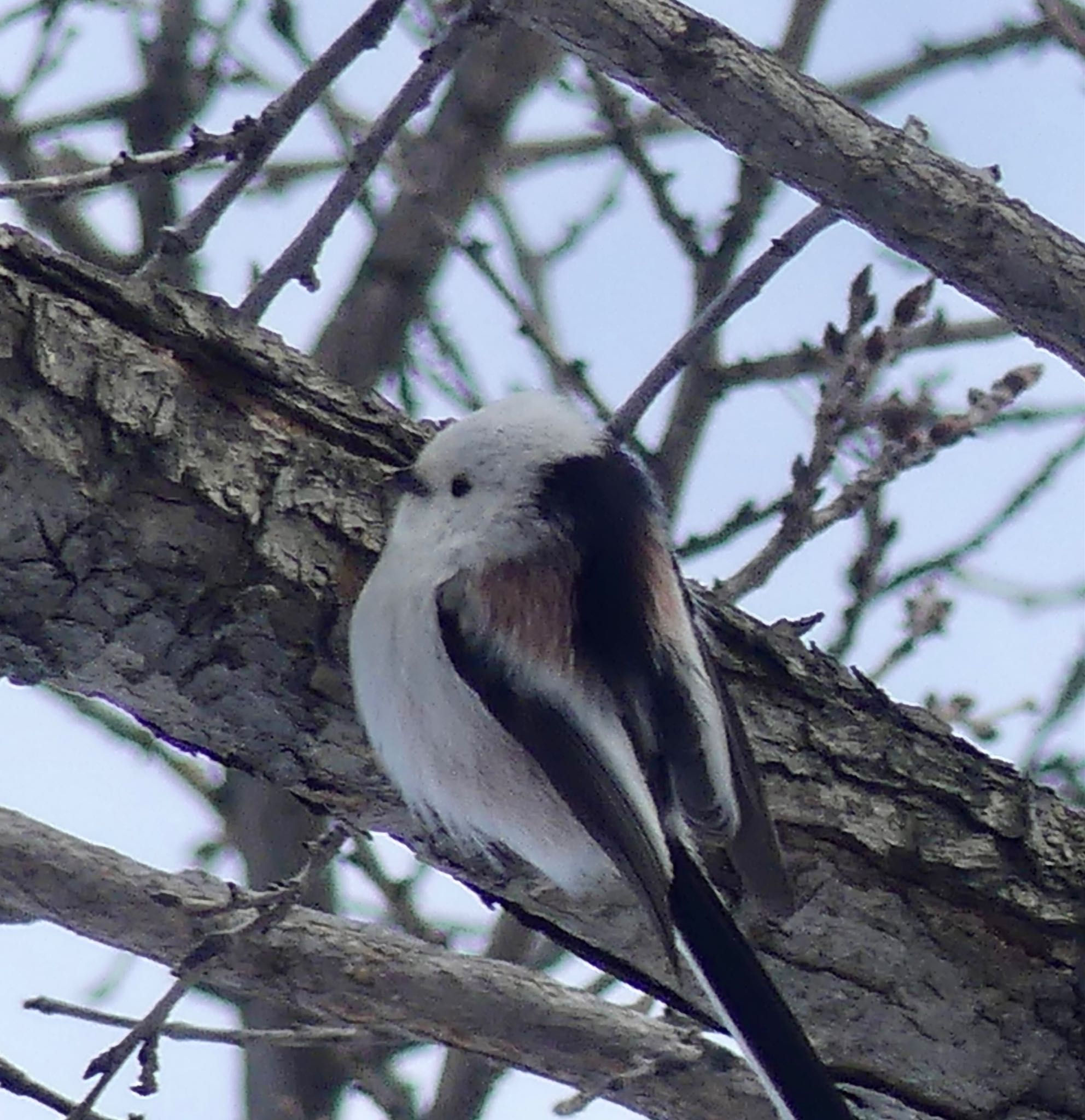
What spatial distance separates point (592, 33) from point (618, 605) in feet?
Answer: 1.78

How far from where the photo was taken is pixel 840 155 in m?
1.62

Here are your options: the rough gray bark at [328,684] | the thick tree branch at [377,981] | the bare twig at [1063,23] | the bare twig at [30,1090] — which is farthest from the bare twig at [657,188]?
the bare twig at [30,1090]

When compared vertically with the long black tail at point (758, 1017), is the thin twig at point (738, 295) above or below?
above

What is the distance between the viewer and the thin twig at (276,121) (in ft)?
5.32

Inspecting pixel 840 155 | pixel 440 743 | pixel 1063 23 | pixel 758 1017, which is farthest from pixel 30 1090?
pixel 1063 23

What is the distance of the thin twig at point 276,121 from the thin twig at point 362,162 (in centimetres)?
6

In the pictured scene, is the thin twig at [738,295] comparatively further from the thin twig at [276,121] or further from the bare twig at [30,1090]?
the bare twig at [30,1090]

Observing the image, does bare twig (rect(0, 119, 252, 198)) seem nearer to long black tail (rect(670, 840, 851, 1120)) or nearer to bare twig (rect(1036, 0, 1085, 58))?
long black tail (rect(670, 840, 851, 1120))

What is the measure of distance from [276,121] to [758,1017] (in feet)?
3.15

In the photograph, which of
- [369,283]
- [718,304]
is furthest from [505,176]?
[718,304]

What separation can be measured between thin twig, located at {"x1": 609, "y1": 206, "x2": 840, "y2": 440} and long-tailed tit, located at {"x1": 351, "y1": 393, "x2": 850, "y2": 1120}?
15 cm

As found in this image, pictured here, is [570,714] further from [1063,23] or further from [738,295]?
[1063,23]

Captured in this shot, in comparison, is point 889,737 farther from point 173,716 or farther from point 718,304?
point 173,716

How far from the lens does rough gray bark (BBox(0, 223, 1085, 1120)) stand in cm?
149
